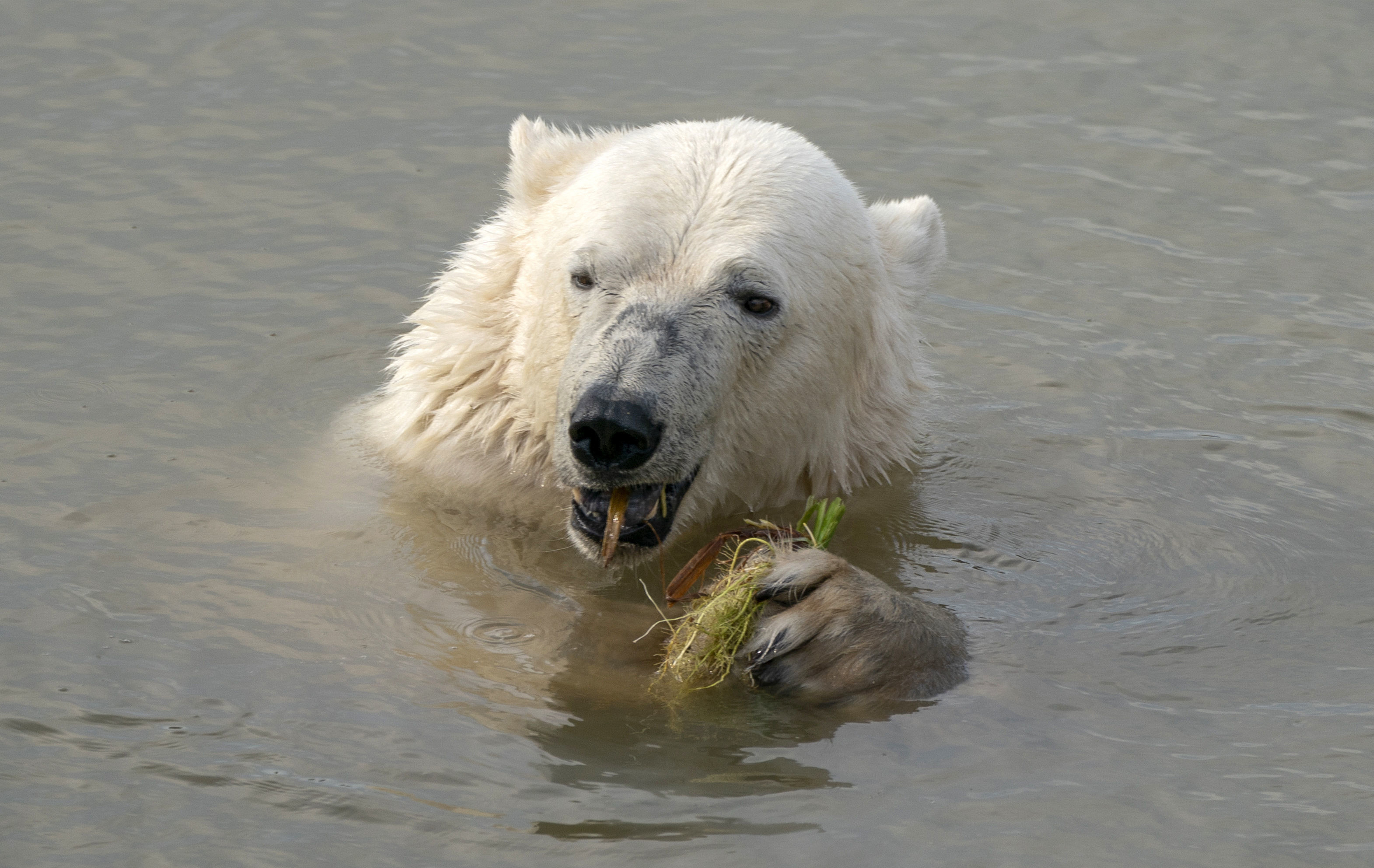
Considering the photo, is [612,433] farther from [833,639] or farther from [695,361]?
[833,639]

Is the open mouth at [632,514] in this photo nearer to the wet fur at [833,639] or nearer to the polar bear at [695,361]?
the polar bear at [695,361]

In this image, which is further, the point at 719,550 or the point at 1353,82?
the point at 1353,82

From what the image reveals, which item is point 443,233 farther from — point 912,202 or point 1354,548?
point 1354,548

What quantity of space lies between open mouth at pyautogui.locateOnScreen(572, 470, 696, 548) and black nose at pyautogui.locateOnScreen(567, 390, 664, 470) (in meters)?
0.20

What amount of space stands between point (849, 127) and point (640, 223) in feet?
14.8

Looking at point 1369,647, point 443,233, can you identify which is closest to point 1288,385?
point 1369,647

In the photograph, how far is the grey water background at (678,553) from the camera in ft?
13.2

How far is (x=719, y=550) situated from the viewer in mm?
4930

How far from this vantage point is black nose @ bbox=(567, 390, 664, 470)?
168 inches

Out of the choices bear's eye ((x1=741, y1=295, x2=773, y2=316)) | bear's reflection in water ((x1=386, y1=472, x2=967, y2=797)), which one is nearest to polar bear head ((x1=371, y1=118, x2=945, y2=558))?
bear's eye ((x1=741, y1=295, x2=773, y2=316))

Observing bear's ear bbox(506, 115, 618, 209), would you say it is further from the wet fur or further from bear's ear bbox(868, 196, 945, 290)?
the wet fur

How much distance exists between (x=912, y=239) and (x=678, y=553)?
1500 millimetres

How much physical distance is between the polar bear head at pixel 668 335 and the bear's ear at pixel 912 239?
0.01m

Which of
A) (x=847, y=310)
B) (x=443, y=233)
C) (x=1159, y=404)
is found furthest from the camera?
(x=443, y=233)
